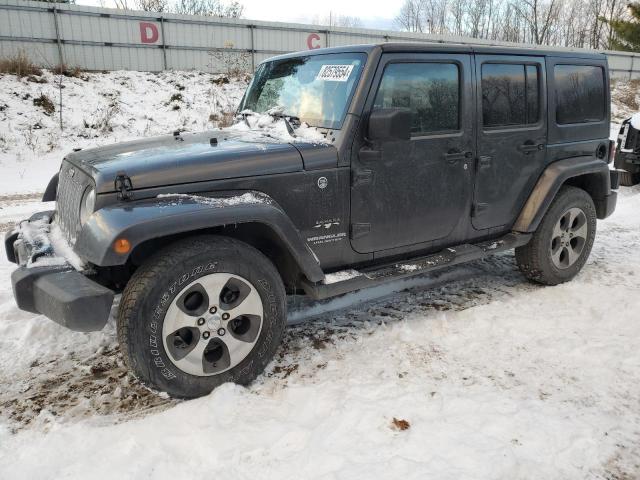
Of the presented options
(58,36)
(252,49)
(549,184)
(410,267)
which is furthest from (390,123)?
(252,49)

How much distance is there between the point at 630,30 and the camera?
30391mm

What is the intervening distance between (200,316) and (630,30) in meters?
36.3

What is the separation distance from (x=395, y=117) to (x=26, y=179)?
9.23m

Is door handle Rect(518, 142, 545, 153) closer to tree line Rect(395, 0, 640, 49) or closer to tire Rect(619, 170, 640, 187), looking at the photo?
tire Rect(619, 170, 640, 187)

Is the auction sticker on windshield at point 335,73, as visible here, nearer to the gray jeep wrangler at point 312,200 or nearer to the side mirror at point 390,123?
the gray jeep wrangler at point 312,200

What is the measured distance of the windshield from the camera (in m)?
3.24

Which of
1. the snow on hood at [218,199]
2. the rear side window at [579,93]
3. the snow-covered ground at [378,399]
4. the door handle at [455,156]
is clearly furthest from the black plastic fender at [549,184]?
the snow on hood at [218,199]

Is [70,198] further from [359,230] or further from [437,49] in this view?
[437,49]

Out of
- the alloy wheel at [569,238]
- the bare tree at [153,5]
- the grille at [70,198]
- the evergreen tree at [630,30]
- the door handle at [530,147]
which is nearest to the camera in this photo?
the grille at [70,198]

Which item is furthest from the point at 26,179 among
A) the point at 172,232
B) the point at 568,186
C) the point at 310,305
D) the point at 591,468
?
the point at 591,468

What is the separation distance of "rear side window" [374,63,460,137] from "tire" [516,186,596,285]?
1.35m

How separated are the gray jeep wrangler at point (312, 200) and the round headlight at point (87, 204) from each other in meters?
0.02

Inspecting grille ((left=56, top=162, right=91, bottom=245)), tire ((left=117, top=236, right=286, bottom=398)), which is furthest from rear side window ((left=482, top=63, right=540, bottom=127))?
grille ((left=56, top=162, right=91, bottom=245))

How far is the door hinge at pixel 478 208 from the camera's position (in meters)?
3.88
